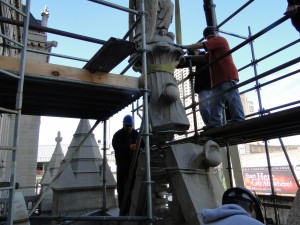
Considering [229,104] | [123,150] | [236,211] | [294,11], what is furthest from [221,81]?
[236,211]

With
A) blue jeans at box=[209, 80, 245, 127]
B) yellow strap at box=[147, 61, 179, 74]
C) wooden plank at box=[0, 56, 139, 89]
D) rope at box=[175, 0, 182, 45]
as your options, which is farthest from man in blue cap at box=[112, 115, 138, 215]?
rope at box=[175, 0, 182, 45]

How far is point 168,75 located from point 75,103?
Answer: 1.72 metres

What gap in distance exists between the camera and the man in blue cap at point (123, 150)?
5.34 meters

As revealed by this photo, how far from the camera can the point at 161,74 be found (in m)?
5.06

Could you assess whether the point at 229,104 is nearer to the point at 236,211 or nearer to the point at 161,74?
the point at 161,74

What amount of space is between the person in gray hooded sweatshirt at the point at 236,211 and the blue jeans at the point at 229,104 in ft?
8.70

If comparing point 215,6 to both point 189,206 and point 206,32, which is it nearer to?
point 206,32

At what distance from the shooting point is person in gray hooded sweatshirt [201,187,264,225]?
5.93ft

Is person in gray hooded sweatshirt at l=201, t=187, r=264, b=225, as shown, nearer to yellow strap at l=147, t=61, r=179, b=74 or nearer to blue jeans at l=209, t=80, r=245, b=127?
blue jeans at l=209, t=80, r=245, b=127

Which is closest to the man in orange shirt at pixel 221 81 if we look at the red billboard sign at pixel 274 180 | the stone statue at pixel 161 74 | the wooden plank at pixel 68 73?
the stone statue at pixel 161 74

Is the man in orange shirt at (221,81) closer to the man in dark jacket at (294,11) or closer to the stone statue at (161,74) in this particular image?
the stone statue at (161,74)

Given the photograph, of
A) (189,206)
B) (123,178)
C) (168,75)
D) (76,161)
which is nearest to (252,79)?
(168,75)

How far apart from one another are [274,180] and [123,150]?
2675 centimetres

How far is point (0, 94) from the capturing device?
13.1ft
